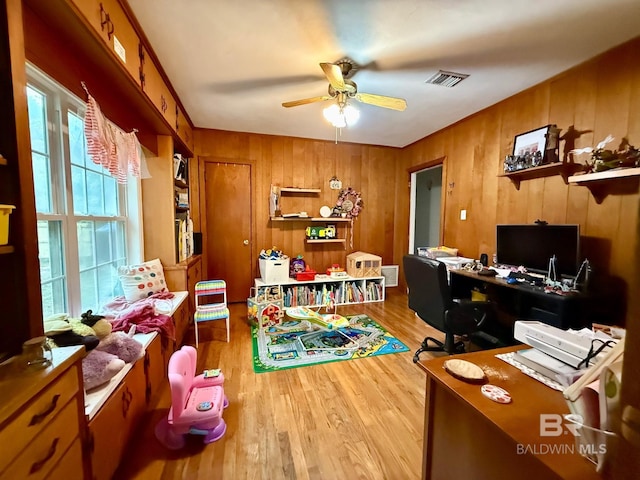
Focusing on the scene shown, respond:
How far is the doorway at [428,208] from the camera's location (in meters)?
4.91

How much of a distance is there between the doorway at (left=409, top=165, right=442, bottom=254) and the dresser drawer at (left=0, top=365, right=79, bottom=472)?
4.68m

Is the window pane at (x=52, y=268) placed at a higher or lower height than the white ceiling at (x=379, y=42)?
lower

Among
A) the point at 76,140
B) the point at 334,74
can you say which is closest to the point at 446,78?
the point at 334,74

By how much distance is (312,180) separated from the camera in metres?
4.11

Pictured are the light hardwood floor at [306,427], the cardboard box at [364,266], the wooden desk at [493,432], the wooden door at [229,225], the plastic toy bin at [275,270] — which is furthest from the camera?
the cardboard box at [364,266]

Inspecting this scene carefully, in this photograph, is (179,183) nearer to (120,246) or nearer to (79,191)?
(120,246)

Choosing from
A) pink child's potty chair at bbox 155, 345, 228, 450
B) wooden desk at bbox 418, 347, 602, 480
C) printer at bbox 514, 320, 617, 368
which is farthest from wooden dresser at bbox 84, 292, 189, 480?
printer at bbox 514, 320, 617, 368

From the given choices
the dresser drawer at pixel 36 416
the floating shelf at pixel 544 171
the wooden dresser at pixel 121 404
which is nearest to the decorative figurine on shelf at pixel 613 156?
the floating shelf at pixel 544 171

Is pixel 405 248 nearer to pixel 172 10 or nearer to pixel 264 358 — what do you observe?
pixel 264 358

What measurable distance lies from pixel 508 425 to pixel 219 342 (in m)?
2.61

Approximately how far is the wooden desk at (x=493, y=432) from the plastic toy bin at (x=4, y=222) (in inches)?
61.1

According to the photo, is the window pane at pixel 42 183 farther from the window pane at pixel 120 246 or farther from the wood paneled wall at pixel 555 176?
the wood paneled wall at pixel 555 176

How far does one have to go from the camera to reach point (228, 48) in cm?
194

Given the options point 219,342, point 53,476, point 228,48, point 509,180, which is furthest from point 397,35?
point 219,342
